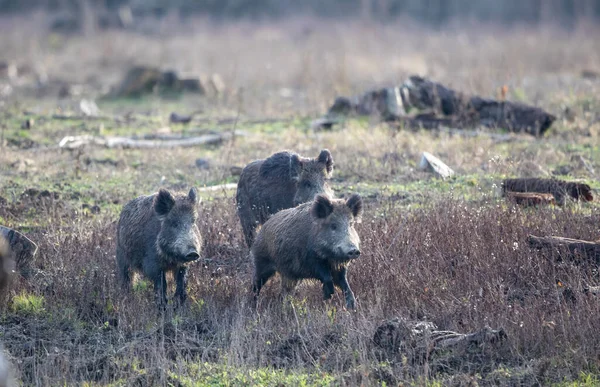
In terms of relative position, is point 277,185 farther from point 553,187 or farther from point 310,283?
point 553,187

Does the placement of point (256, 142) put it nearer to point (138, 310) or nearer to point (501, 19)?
point (138, 310)

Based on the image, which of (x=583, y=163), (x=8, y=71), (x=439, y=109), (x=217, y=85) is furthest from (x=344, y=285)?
(x=8, y=71)

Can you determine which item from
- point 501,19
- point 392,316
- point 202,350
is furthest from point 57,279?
point 501,19

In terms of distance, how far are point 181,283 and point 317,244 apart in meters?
1.36

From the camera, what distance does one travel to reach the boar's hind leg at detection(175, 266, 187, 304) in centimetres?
819

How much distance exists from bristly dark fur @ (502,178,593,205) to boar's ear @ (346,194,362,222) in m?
3.17

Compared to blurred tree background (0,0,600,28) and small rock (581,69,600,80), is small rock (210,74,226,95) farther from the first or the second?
blurred tree background (0,0,600,28)

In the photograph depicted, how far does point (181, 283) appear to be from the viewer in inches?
325

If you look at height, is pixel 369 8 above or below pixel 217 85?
below

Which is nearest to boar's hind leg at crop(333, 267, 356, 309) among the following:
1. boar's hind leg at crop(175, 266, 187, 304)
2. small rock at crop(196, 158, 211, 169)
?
boar's hind leg at crop(175, 266, 187, 304)

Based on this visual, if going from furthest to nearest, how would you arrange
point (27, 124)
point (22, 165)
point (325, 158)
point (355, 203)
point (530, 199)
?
1. point (27, 124)
2. point (22, 165)
3. point (530, 199)
4. point (325, 158)
5. point (355, 203)

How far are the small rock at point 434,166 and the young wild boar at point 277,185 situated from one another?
285 cm

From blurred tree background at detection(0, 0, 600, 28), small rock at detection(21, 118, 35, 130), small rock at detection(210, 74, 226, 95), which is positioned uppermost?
small rock at detection(21, 118, 35, 130)

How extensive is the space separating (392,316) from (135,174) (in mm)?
6558
